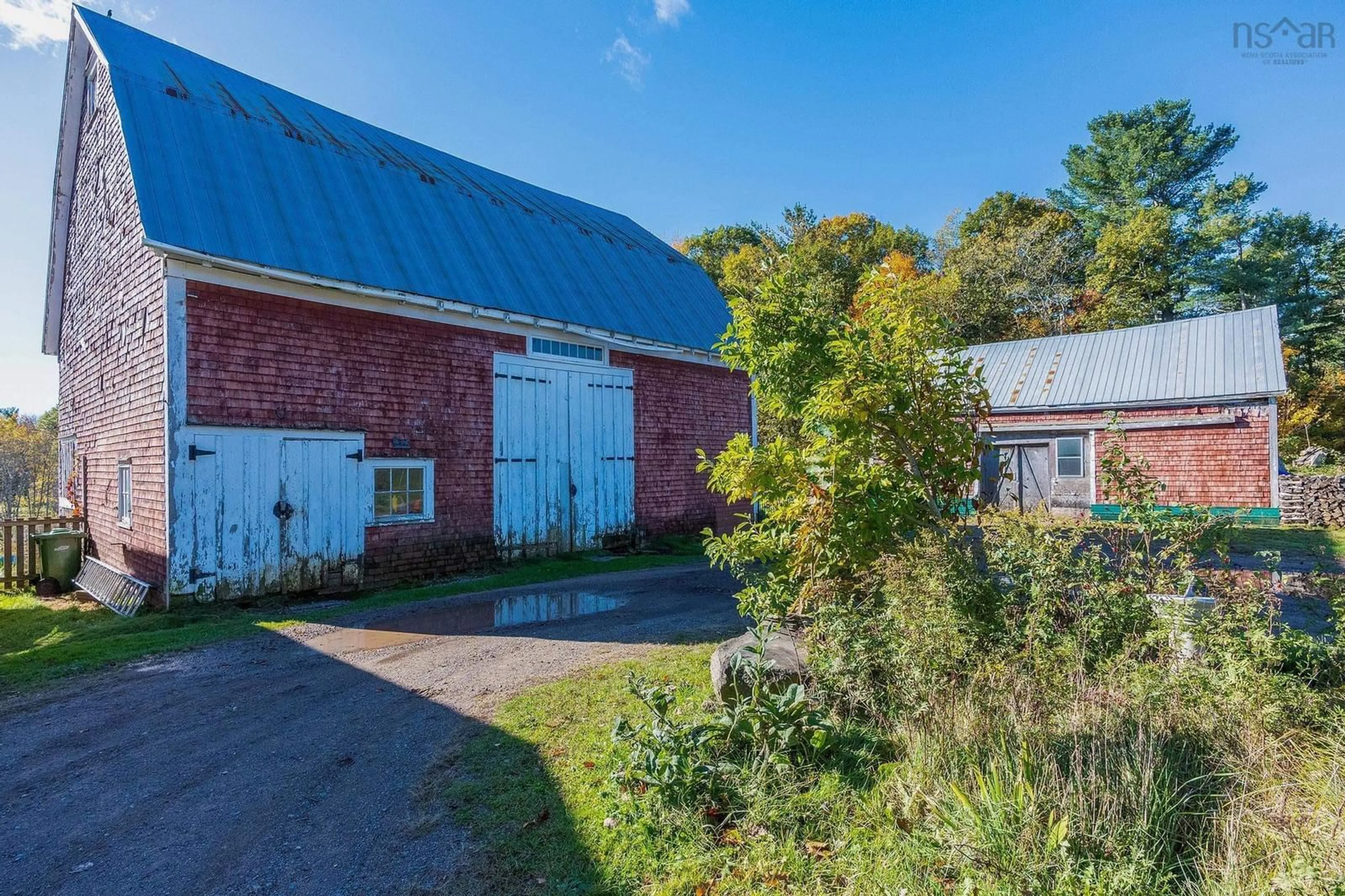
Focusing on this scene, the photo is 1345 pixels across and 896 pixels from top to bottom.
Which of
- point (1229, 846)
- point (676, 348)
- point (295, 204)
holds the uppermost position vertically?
point (295, 204)

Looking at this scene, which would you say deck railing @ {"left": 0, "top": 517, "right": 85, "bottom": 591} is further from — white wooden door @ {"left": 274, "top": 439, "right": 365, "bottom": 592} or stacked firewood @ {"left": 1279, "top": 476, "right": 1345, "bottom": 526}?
stacked firewood @ {"left": 1279, "top": 476, "right": 1345, "bottom": 526}

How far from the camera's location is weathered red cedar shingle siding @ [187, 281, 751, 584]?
330 inches

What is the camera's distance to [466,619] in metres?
7.64

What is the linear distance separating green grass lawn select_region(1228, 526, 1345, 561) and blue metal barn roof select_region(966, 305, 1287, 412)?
3.14 meters

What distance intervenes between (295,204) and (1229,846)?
38.9ft

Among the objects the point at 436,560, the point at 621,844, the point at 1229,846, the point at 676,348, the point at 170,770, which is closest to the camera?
the point at 1229,846

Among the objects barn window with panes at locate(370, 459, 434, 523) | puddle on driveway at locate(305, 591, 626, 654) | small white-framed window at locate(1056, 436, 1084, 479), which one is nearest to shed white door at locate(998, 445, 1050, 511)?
small white-framed window at locate(1056, 436, 1084, 479)

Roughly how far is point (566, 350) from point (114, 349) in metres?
7.12

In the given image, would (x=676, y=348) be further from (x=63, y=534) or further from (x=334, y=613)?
(x=63, y=534)

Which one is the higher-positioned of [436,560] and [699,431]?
[699,431]

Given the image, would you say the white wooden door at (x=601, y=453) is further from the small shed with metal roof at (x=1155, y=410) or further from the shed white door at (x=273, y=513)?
the small shed with metal roof at (x=1155, y=410)

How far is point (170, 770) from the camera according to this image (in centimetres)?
390

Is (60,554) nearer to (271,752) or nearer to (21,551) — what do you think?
(21,551)

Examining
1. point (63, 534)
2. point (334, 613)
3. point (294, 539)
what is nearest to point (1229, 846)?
point (334, 613)
